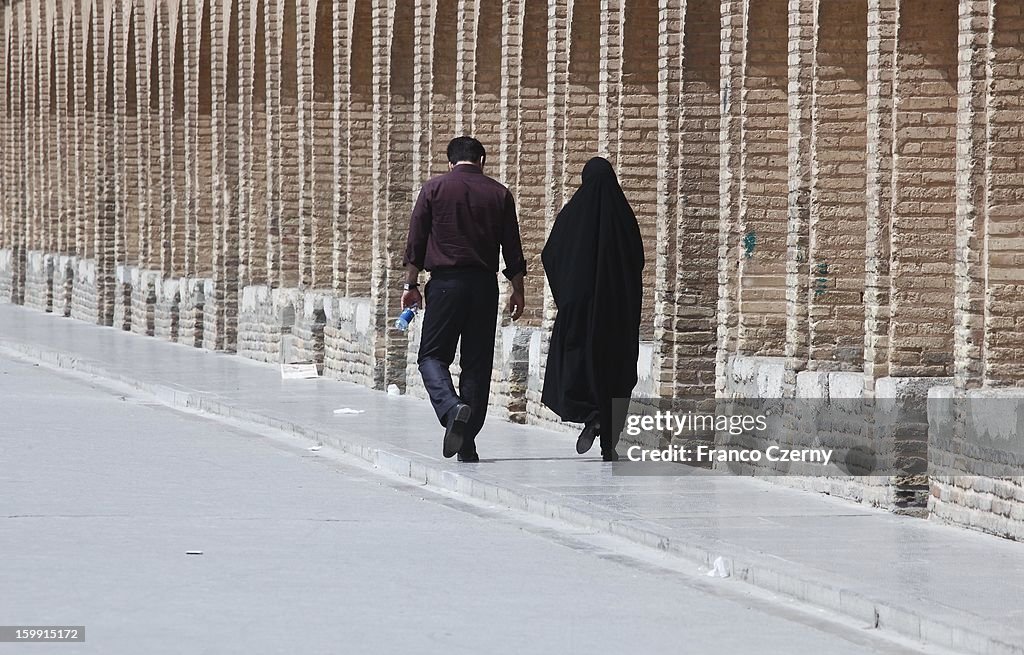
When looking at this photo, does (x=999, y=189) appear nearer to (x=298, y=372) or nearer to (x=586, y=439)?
(x=586, y=439)

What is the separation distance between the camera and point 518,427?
18031 millimetres

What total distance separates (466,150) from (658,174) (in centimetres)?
159

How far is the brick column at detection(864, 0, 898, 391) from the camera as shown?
12750 mm

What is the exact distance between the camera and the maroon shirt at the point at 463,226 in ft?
48.3

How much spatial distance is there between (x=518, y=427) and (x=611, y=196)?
374 cm

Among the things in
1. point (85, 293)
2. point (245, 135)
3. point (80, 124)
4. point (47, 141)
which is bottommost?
point (85, 293)

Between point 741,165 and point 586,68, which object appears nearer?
point 741,165

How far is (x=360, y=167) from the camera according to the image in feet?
79.1

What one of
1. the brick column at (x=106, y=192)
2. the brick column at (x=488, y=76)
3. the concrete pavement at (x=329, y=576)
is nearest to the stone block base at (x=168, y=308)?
the brick column at (x=106, y=192)

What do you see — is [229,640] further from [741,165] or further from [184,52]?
[184,52]

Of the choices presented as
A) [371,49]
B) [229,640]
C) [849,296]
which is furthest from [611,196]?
[371,49]

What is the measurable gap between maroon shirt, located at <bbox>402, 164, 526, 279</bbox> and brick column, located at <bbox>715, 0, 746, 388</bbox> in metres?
1.29

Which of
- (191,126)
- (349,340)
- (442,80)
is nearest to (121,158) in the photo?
(191,126)

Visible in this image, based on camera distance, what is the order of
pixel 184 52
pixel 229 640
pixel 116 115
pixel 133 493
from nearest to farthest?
pixel 229 640
pixel 133 493
pixel 184 52
pixel 116 115
